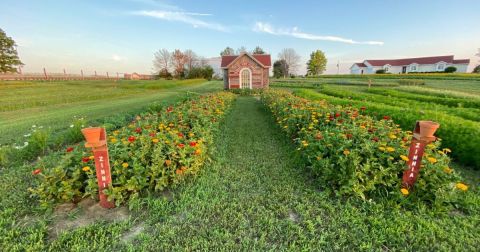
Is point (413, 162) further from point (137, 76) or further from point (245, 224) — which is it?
point (137, 76)

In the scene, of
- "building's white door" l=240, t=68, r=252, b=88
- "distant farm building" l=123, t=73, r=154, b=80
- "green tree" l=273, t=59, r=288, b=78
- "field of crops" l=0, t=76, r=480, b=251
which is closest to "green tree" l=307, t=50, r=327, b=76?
"green tree" l=273, t=59, r=288, b=78

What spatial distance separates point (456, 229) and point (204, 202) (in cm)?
301

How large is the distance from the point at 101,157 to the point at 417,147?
158 inches

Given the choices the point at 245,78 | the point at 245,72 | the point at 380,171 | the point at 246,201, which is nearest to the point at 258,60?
the point at 245,72

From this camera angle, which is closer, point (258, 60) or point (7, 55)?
point (258, 60)

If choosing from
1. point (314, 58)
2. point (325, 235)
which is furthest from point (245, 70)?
point (314, 58)

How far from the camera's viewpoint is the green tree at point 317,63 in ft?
219

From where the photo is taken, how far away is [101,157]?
2439 mm

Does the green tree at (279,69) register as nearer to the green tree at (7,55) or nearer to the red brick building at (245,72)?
the red brick building at (245,72)

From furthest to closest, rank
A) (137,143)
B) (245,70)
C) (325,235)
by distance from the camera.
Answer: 1. (245,70)
2. (137,143)
3. (325,235)

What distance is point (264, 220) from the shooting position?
2.44 m

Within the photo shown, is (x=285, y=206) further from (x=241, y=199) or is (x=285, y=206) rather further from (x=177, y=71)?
(x=177, y=71)

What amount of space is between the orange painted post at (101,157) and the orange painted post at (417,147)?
12.8 ft

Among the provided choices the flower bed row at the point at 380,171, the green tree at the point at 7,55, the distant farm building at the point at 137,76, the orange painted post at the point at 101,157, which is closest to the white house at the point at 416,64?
the distant farm building at the point at 137,76
